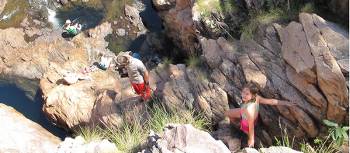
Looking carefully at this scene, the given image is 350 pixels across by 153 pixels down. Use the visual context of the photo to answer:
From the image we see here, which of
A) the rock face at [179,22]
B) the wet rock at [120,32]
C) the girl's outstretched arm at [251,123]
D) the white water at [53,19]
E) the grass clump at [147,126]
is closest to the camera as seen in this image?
the girl's outstretched arm at [251,123]

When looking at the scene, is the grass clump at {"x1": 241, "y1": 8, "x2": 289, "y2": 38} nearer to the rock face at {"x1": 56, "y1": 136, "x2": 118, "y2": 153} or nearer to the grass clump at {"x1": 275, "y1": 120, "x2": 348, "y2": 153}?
the grass clump at {"x1": 275, "y1": 120, "x2": 348, "y2": 153}

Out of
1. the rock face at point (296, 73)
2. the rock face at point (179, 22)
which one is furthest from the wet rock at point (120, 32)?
the rock face at point (296, 73)

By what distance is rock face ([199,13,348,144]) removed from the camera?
6.81 meters

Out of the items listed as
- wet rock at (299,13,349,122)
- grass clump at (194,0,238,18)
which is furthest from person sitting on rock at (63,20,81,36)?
wet rock at (299,13,349,122)

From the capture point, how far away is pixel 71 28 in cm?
1509

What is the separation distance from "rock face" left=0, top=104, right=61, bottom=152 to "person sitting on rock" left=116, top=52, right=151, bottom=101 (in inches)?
83.7

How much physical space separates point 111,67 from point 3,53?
3.70m

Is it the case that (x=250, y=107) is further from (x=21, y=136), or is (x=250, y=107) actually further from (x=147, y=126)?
(x=21, y=136)

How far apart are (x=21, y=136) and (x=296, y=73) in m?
6.02

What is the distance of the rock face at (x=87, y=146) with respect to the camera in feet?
26.2

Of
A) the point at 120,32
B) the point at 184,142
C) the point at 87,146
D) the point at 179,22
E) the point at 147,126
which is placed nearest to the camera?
the point at 184,142

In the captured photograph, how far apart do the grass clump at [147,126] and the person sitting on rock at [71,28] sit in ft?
21.5

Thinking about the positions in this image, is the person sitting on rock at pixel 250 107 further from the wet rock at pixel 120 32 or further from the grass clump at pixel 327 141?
the wet rock at pixel 120 32

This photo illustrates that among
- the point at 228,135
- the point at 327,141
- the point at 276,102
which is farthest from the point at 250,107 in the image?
the point at 327,141
